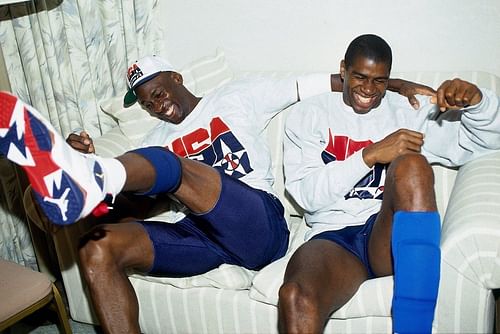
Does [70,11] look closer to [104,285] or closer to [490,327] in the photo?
[104,285]

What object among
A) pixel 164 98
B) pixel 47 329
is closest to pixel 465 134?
pixel 164 98

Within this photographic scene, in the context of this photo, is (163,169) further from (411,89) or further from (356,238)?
(411,89)

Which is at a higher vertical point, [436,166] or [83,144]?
[83,144]

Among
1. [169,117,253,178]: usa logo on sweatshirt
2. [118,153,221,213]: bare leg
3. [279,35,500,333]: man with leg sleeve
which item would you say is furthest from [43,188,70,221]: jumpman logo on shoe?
[169,117,253,178]: usa logo on sweatshirt

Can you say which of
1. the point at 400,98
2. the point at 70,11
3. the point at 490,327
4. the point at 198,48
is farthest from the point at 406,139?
the point at 70,11

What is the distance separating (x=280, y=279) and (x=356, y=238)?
252mm

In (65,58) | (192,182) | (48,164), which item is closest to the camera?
(48,164)

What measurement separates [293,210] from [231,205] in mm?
493

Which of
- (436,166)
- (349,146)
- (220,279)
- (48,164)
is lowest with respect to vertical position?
(220,279)

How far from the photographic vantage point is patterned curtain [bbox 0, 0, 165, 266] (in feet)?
7.51

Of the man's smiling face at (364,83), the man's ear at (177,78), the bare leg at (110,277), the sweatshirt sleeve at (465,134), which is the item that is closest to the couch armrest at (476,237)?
the sweatshirt sleeve at (465,134)

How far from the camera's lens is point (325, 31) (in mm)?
2385

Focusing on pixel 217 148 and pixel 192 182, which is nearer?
pixel 192 182

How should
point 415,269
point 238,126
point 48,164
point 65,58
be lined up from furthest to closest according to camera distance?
point 65,58 → point 238,126 → point 415,269 → point 48,164
